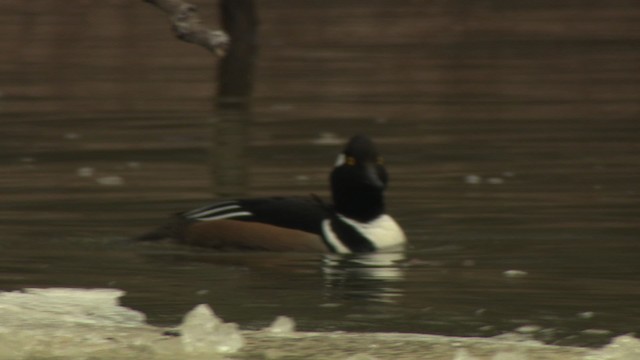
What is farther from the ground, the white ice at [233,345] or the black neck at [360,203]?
the black neck at [360,203]

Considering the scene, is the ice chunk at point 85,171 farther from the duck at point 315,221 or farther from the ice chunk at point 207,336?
the ice chunk at point 207,336

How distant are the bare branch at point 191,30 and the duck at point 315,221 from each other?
4925 millimetres

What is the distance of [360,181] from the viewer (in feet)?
40.6

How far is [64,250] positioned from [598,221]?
133 inches

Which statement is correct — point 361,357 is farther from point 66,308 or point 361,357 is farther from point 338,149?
point 338,149

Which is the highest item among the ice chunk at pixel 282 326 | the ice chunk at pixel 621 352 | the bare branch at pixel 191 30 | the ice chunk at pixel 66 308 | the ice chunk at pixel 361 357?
the bare branch at pixel 191 30

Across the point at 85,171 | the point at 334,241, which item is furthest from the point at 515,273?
the point at 85,171

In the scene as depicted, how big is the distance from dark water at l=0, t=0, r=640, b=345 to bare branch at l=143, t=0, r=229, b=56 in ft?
8.14

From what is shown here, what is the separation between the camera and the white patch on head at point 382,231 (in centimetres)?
1216

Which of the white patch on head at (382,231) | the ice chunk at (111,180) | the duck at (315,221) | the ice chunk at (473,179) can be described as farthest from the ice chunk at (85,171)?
the white patch on head at (382,231)

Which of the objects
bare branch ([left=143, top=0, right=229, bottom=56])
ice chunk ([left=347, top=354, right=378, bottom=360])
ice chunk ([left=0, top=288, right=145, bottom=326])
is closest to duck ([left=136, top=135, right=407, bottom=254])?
ice chunk ([left=0, top=288, right=145, bottom=326])

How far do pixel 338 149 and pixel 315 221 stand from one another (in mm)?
4600

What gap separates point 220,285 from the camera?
11.0 m

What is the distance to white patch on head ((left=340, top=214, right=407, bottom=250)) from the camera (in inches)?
479
